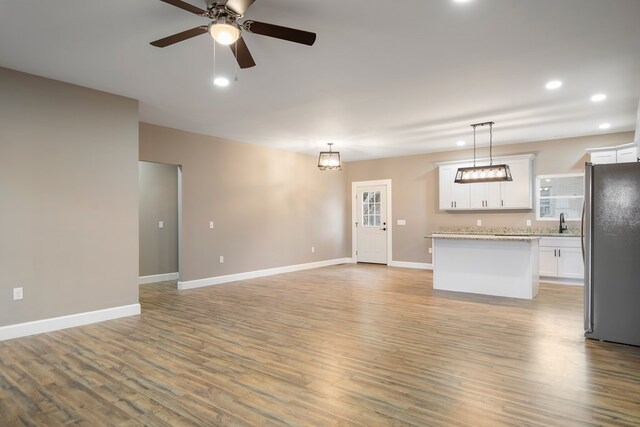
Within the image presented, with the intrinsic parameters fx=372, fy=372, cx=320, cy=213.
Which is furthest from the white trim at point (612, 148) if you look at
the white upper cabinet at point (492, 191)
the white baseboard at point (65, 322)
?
the white baseboard at point (65, 322)

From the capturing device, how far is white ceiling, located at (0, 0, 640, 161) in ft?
9.23

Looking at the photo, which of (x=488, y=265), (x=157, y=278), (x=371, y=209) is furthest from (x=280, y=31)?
(x=371, y=209)

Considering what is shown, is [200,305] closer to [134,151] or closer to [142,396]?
[134,151]

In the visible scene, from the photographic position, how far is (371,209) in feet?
31.9

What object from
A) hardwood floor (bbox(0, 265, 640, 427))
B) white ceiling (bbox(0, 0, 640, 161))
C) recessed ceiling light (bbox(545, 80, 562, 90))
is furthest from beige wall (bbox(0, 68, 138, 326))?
recessed ceiling light (bbox(545, 80, 562, 90))

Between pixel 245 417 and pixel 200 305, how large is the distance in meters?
3.14

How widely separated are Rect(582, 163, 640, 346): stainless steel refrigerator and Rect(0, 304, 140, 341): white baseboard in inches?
205

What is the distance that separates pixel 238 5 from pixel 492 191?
22.1 feet

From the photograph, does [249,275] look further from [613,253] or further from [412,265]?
[613,253]

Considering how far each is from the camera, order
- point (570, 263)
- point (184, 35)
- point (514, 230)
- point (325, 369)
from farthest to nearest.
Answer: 1. point (514, 230)
2. point (570, 263)
3. point (325, 369)
4. point (184, 35)

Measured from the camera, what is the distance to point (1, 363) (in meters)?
3.12

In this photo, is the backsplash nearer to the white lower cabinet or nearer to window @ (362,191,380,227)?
the white lower cabinet

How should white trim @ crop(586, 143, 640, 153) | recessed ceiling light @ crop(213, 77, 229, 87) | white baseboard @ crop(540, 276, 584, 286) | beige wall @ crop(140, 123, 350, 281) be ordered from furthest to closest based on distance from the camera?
white baseboard @ crop(540, 276, 584, 286) < beige wall @ crop(140, 123, 350, 281) < white trim @ crop(586, 143, 640, 153) < recessed ceiling light @ crop(213, 77, 229, 87)

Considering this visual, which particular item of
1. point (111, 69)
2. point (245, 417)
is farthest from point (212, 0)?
point (245, 417)
